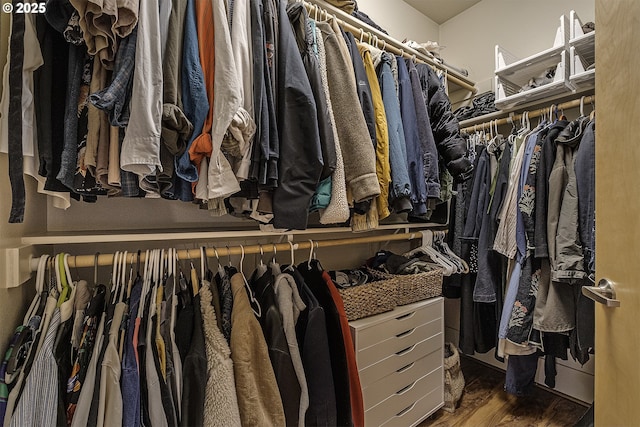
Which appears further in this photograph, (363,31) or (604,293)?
(363,31)

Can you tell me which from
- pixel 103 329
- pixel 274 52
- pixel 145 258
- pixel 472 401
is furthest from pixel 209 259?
pixel 472 401

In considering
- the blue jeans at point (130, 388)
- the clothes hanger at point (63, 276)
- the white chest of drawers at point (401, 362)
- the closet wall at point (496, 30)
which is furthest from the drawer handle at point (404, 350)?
the closet wall at point (496, 30)

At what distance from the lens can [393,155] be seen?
119cm

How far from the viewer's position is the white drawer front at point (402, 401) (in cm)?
134

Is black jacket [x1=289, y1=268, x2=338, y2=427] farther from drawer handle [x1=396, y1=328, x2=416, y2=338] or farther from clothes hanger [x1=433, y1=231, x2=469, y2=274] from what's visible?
clothes hanger [x1=433, y1=231, x2=469, y2=274]

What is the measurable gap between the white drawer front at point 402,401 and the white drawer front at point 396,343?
20cm

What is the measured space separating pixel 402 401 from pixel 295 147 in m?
1.30

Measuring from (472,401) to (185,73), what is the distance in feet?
7.09

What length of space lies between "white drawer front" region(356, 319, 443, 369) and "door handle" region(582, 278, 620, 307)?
83cm

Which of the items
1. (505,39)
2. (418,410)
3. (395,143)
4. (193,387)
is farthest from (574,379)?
(505,39)

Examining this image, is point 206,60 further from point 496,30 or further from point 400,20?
point 496,30

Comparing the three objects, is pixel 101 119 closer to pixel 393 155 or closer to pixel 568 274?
pixel 393 155

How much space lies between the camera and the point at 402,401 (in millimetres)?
1447

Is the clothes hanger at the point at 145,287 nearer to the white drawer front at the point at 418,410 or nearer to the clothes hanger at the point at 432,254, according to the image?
the white drawer front at the point at 418,410
